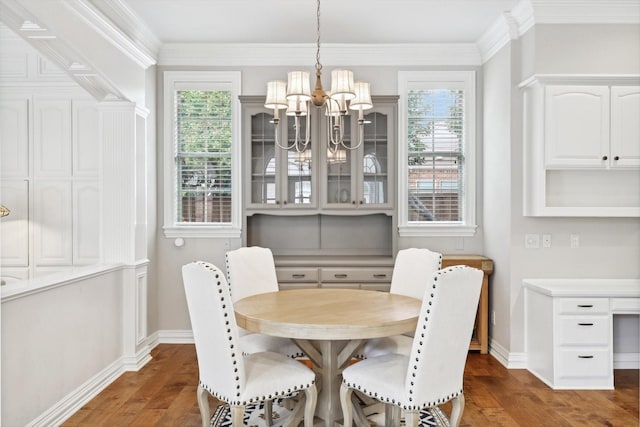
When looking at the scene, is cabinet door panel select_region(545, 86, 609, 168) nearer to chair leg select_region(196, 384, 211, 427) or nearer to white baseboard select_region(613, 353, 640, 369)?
white baseboard select_region(613, 353, 640, 369)

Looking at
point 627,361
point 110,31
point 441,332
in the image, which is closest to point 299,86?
point 441,332

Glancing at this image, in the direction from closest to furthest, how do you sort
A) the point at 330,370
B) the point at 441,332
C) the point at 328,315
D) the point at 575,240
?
the point at 441,332, the point at 328,315, the point at 330,370, the point at 575,240

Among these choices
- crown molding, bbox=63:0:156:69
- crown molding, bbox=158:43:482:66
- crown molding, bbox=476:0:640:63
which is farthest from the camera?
crown molding, bbox=158:43:482:66

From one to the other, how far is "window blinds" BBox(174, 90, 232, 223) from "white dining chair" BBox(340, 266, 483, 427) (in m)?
2.79

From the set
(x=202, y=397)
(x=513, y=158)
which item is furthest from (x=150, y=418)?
(x=513, y=158)

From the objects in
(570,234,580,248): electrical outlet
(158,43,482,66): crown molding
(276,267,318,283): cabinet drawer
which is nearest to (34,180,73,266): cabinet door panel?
(158,43,482,66): crown molding

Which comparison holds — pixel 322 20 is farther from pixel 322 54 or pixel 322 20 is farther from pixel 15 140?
pixel 15 140

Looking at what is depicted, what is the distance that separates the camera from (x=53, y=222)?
A: 4.31 meters

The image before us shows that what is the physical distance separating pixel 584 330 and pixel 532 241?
0.78 m

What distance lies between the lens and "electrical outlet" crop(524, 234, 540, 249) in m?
3.96

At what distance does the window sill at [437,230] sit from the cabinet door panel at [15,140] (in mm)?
3461

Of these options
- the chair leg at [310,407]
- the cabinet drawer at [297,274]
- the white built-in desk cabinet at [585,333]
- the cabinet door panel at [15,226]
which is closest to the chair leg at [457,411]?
the chair leg at [310,407]

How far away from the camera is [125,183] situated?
3996 millimetres

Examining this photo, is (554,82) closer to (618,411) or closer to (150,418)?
(618,411)
